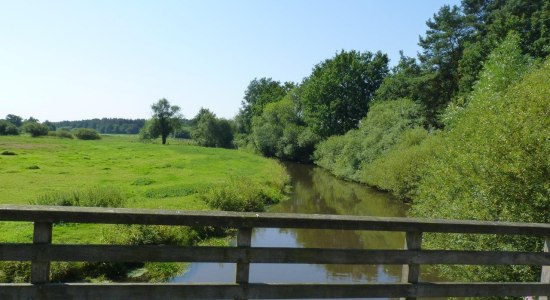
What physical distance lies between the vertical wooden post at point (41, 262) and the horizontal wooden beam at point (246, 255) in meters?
0.05

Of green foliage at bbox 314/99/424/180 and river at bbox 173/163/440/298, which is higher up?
green foliage at bbox 314/99/424/180

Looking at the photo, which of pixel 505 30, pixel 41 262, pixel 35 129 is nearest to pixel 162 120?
pixel 35 129

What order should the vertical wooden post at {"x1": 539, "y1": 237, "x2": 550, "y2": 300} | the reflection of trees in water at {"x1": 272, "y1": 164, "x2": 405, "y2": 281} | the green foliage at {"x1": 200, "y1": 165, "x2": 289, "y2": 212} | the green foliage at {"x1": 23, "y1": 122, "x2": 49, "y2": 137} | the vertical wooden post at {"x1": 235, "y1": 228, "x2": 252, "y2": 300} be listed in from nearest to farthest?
the vertical wooden post at {"x1": 235, "y1": 228, "x2": 252, "y2": 300} < the vertical wooden post at {"x1": 539, "y1": 237, "x2": 550, "y2": 300} < the reflection of trees in water at {"x1": 272, "y1": 164, "x2": 405, "y2": 281} < the green foliage at {"x1": 200, "y1": 165, "x2": 289, "y2": 212} < the green foliage at {"x1": 23, "y1": 122, "x2": 49, "y2": 137}

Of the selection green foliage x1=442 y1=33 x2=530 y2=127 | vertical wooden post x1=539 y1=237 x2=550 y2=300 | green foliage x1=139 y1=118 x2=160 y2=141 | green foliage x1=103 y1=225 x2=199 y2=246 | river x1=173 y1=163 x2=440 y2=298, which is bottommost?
river x1=173 y1=163 x2=440 y2=298

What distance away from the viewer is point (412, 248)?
15.6ft

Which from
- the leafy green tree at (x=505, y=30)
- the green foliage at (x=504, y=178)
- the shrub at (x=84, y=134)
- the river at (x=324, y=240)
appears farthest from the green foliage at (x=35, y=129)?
the green foliage at (x=504, y=178)

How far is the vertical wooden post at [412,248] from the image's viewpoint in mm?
4750

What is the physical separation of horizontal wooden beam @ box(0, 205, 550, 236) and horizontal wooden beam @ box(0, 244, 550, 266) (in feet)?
0.78

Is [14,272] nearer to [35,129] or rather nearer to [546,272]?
→ [546,272]

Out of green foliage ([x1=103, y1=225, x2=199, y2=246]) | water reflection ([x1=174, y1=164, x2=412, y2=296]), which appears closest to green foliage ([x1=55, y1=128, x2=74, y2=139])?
water reflection ([x1=174, y1=164, x2=412, y2=296])

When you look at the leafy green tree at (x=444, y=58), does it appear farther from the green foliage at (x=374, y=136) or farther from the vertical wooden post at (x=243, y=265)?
the vertical wooden post at (x=243, y=265)

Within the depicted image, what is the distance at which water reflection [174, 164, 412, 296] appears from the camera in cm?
1623

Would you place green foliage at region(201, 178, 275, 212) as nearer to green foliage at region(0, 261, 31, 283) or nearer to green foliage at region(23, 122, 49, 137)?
green foliage at region(0, 261, 31, 283)

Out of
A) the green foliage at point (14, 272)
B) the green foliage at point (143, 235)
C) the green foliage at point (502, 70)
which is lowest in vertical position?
the green foliage at point (14, 272)
